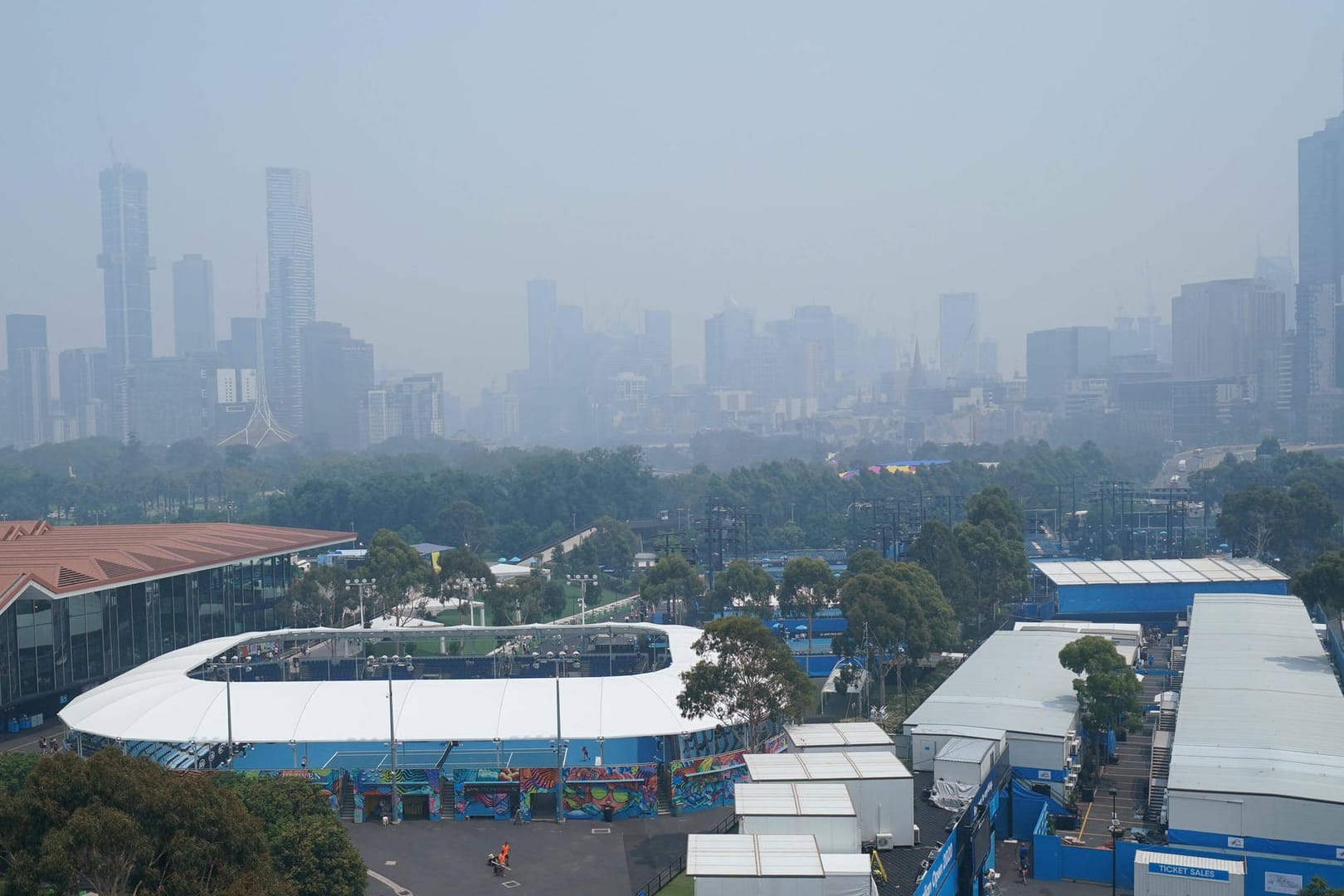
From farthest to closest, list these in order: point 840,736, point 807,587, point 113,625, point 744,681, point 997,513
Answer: point 997,513 → point 807,587 → point 113,625 → point 744,681 → point 840,736

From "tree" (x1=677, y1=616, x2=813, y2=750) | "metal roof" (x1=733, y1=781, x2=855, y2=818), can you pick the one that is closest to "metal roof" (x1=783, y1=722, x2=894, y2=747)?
"tree" (x1=677, y1=616, x2=813, y2=750)

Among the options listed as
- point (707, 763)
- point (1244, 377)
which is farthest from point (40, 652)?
point (1244, 377)

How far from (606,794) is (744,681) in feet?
10.7

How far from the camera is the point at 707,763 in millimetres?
23250

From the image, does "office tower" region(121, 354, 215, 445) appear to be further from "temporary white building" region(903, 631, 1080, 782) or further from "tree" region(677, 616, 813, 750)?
"tree" region(677, 616, 813, 750)

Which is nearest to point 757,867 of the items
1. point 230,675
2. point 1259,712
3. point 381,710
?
point 381,710

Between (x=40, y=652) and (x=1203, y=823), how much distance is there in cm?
Result: 2636

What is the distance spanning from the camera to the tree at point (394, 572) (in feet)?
143

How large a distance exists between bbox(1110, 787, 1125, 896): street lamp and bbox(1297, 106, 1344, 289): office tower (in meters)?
167

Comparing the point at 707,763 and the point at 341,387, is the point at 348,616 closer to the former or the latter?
the point at 707,763

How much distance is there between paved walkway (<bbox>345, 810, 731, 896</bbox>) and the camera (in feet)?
63.1

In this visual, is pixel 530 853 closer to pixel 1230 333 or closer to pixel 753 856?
pixel 753 856

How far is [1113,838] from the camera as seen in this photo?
67.4ft

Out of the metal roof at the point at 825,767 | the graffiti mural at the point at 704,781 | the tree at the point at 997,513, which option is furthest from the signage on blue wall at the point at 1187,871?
the tree at the point at 997,513
